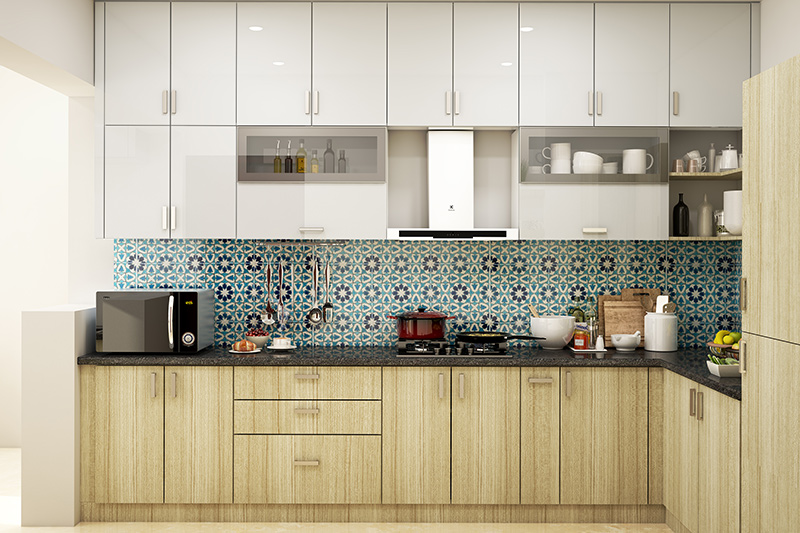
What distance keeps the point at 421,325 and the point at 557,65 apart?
1.59 metres

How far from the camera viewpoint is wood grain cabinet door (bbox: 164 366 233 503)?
11.3ft

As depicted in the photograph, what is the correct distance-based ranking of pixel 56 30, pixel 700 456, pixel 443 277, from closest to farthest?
pixel 700 456, pixel 56 30, pixel 443 277

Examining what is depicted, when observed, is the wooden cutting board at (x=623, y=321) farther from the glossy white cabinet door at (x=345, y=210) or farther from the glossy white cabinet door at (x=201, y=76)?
the glossy white cabinet door at (x=201, y=76)

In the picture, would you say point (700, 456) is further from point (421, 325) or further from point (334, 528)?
point (334, 528)

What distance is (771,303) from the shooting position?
2291mm

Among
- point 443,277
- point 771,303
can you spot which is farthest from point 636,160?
point 771,303

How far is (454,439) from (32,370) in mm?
2148

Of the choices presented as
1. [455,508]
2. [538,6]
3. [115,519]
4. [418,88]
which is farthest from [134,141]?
[455,508]

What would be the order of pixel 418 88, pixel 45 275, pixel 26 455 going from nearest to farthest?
pixel 26 455
pixel 418 88
pixel 45 275

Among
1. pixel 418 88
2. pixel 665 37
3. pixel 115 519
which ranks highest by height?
pixel 665 37

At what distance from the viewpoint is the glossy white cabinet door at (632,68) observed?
3678mm

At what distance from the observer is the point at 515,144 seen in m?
3.80

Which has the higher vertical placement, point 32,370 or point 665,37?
point 665,37

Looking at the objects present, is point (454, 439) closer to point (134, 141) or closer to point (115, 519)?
point (115, 519)
